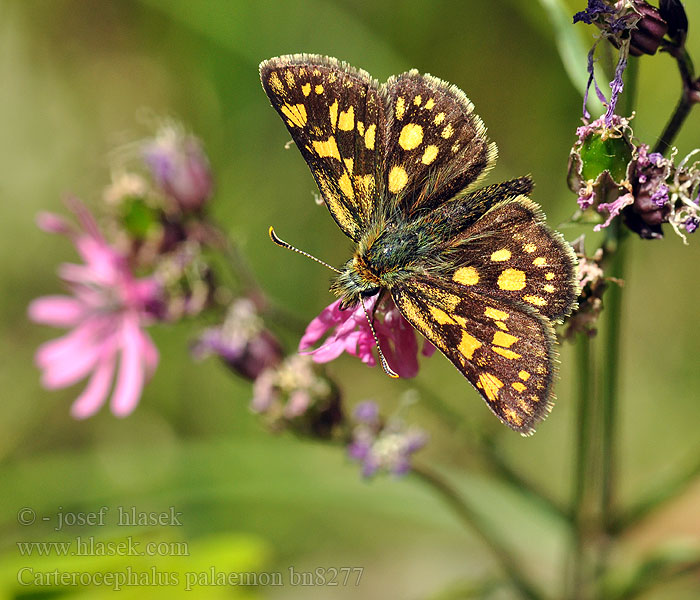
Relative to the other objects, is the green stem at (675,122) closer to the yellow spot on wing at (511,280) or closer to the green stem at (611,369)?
the green stem at (611,369)

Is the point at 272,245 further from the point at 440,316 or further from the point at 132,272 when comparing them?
the point at 440,316

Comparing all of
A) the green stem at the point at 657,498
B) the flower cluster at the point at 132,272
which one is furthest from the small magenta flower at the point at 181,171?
the green stem at the point at 657,498

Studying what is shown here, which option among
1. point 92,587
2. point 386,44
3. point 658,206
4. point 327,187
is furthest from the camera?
point 386,44

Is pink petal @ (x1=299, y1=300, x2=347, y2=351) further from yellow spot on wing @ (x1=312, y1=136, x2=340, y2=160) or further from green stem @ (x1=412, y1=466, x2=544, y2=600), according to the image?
green stem @ (x1=412, y1=466, x2=544, y2=600)

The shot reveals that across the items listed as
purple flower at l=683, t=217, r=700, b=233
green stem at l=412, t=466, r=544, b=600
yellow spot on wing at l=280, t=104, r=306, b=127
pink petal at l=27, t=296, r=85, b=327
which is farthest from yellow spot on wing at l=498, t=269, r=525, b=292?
pink petal at l=27, t=296, r=85, b=327

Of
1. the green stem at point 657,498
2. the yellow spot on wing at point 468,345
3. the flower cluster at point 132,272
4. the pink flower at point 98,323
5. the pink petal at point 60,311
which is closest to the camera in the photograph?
the yellow spot on wing at point 468,345

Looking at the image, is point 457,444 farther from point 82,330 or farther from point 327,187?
point 327,187

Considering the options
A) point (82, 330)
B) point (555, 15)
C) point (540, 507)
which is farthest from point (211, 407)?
point (555, 15)

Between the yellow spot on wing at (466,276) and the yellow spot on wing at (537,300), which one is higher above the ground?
the yellow spot on wing at (466,276)
